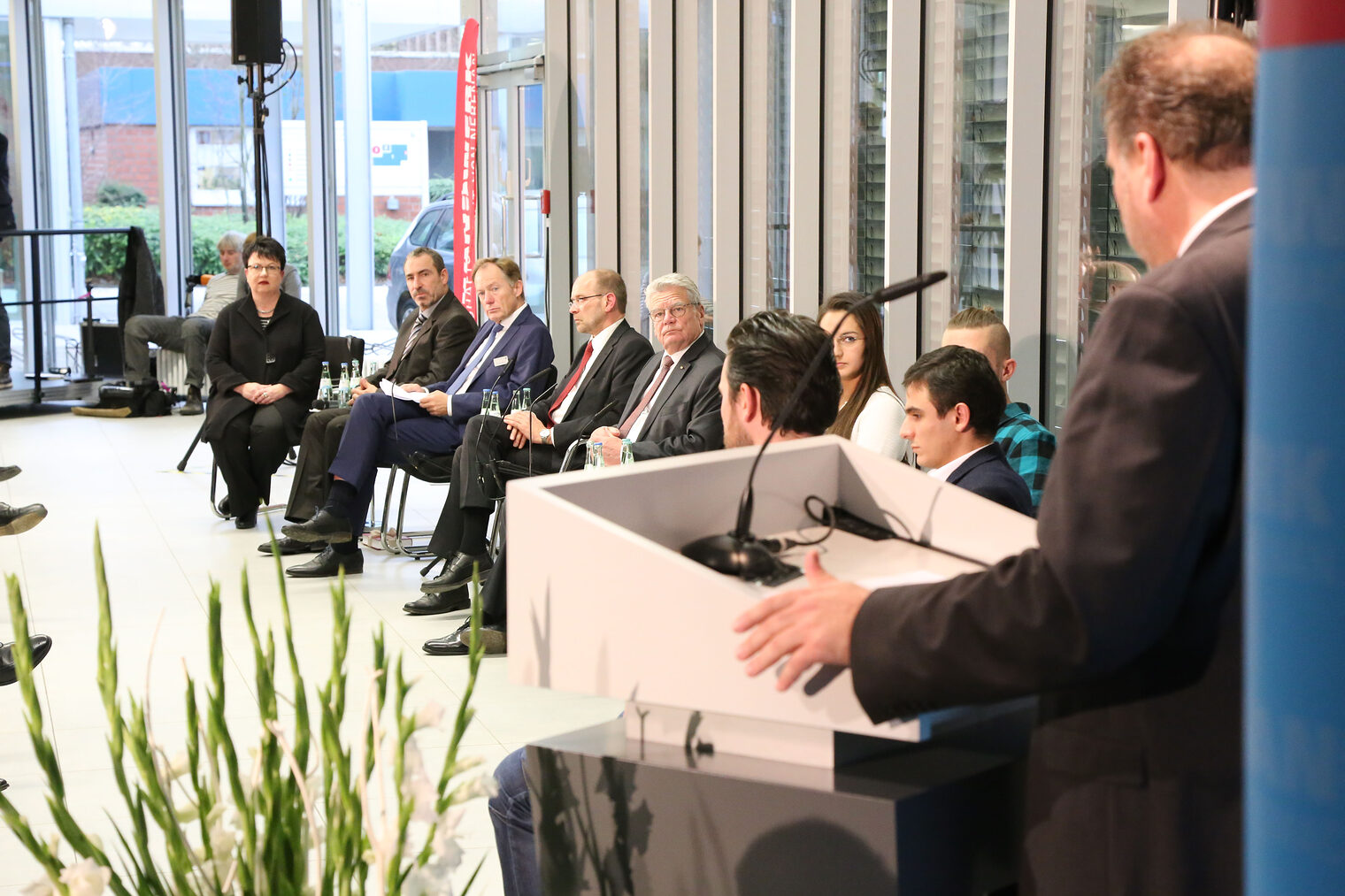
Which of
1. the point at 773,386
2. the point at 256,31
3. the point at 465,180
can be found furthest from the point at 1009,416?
the point at 256,31

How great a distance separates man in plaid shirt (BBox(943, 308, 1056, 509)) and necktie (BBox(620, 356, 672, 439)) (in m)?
1.34

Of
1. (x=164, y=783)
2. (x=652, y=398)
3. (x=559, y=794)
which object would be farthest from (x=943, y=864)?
(x=652, y=398)

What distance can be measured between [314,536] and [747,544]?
496cm

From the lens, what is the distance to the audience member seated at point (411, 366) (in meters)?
6.50

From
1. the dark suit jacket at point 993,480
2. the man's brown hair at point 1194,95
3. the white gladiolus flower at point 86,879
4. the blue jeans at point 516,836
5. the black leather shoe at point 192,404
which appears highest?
the man's brown hair at point 1194,95

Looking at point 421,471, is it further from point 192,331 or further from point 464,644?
point 192,331

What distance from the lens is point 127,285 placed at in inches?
463

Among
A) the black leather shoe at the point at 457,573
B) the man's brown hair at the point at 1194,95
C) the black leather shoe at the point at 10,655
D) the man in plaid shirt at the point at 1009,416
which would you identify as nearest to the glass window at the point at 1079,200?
the man in plaid shirt at the point at 1009,416

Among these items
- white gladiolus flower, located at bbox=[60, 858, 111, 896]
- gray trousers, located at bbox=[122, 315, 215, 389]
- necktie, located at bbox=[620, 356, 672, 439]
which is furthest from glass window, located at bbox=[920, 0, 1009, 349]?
gray trousers, located at bbox=[122, 315, 215, 389]

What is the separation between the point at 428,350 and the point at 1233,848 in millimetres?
5858

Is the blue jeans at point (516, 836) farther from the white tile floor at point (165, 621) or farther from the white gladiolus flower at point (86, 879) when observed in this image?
the white gladiolus flower at point (86, 879)

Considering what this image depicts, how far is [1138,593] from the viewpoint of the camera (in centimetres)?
103

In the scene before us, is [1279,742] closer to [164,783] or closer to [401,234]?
[164,783]

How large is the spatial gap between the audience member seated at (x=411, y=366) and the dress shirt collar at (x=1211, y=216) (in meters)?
5.50
